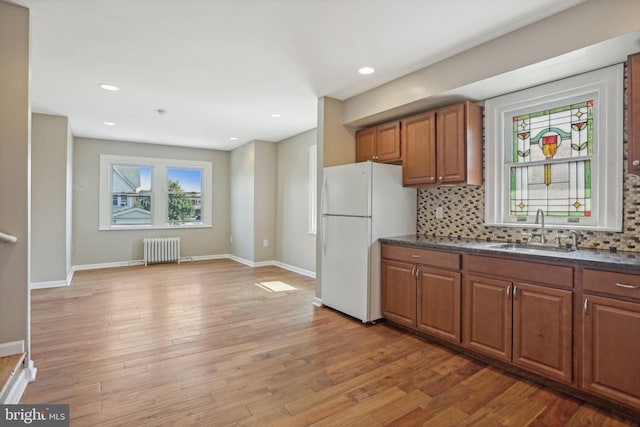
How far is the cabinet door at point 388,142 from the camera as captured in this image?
11.9 ft

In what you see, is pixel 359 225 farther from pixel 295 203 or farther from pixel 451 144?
pixel 295 203

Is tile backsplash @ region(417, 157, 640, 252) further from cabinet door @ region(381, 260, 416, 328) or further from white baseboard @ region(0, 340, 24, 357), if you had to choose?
white baseboard @ region(0, 340, 24, 357)

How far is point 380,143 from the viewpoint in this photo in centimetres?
382

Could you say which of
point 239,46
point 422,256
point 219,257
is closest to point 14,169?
point 239,46

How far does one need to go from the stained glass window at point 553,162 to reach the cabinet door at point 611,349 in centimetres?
90

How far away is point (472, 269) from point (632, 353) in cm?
99

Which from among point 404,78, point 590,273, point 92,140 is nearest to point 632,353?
point 590,273

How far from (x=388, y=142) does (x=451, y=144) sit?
77 cm

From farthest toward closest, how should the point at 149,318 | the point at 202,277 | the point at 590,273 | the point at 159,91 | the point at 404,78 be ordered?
the point at 202,277 → the point at 159,91 → the point at 149,318 → the point at 404,78 → the point at 590,273

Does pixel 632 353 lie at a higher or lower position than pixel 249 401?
higher

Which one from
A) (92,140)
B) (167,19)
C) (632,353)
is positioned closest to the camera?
(632,353)

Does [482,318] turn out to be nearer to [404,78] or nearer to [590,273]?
[590,273]

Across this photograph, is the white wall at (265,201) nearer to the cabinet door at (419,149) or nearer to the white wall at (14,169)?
the cabinet door at (419,149)

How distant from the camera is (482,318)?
2.55 meters
